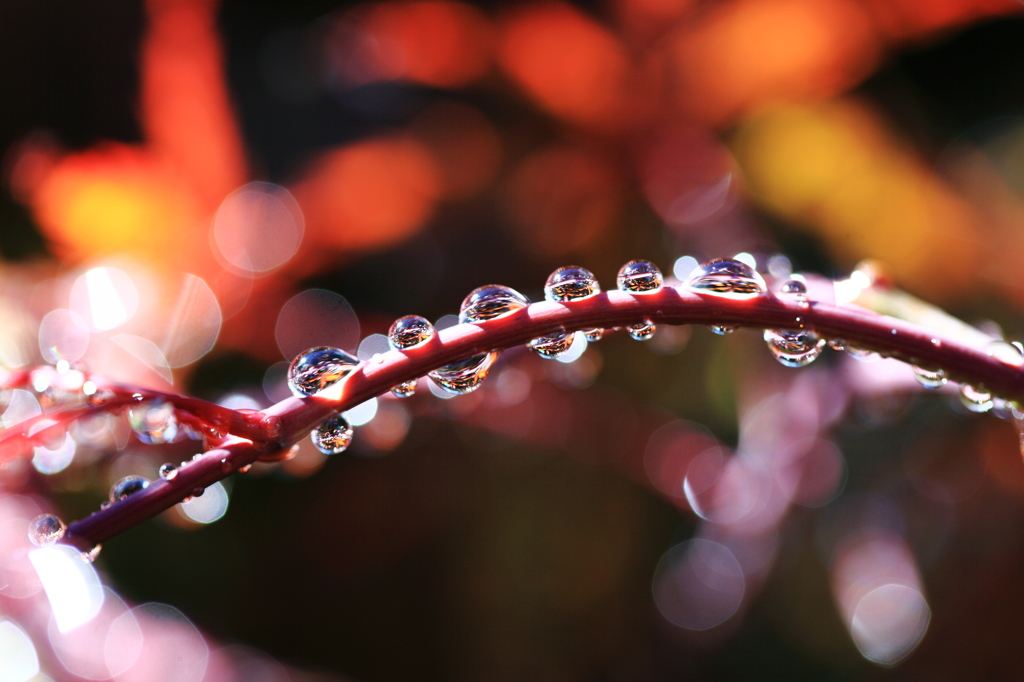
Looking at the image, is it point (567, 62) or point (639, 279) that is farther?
point (567, 62)

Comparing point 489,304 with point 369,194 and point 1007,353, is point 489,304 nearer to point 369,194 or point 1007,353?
point 1007,353

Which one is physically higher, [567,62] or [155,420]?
[567,62]

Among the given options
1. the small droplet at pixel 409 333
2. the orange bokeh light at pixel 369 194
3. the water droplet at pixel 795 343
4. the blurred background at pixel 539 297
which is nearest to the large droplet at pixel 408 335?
the small droplet at pixel 409 333

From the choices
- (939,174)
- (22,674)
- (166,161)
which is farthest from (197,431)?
(939,174)

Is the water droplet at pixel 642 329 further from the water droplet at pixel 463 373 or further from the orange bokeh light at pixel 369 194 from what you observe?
the orange bokeh light at pixel 369 194

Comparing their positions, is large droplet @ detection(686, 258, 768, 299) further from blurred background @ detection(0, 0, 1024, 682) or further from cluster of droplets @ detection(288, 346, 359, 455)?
blurred background @ detection(0, 0, 1024, 682)

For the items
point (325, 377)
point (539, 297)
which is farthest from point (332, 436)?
point (539, 297)
